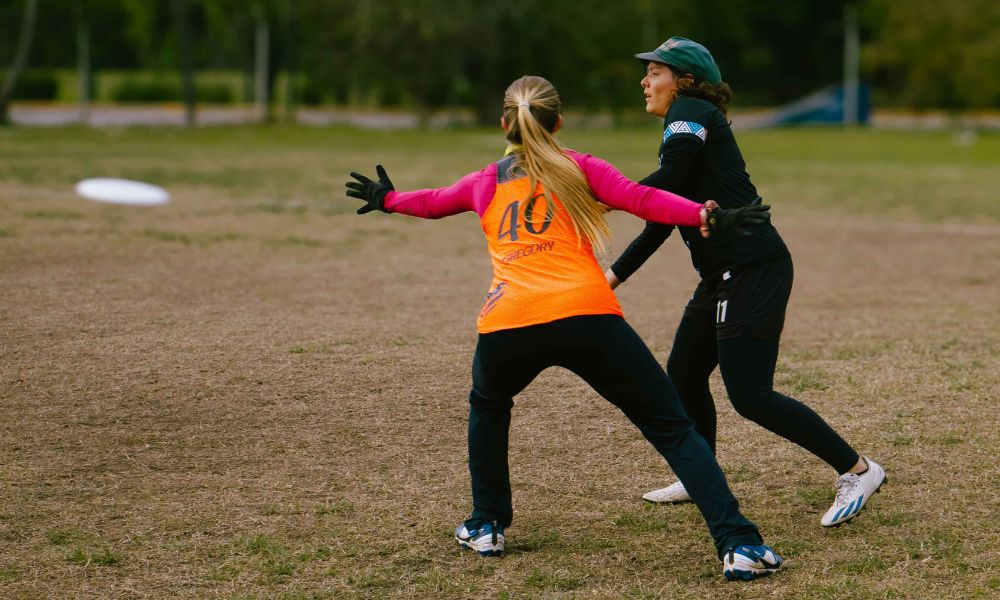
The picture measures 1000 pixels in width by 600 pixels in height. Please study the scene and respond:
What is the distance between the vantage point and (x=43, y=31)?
210 ft

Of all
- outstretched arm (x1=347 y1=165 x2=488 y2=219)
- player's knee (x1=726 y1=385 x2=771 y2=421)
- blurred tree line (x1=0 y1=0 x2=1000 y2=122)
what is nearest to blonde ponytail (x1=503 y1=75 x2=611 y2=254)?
outstretched arm (x1=347 y1=165 x2=488 y2=219)

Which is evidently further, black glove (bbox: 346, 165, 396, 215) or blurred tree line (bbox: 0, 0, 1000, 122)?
blurred tree line (bbox: 0, 0, 1000, 122)

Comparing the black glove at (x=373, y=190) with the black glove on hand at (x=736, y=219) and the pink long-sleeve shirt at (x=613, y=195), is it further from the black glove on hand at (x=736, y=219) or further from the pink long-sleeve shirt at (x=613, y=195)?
the black glove on hand at (x=736, y=219)

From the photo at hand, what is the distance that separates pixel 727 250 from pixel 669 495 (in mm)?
1238

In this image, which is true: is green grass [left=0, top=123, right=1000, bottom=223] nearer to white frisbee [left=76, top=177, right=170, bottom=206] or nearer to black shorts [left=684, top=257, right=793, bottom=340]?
white frisbee [left=76, top=177, right=170, bottom=206]

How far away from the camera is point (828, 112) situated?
5984 cm

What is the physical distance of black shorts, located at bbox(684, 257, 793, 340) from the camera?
5141 millimetres

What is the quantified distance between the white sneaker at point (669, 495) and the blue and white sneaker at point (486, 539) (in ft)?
3.17

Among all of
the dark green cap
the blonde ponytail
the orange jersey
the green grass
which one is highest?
the dark green cap

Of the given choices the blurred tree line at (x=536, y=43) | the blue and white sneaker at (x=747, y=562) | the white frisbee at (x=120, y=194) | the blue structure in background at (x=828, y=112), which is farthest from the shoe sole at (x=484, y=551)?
the blue structure in background at (x=828, y=112)

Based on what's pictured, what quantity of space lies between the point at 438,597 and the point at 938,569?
1.92 meters

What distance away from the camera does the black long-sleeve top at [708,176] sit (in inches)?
200

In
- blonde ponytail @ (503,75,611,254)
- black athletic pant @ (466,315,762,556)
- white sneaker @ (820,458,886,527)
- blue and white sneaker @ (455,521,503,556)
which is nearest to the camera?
black athletic pant @ (466,315,762,556)

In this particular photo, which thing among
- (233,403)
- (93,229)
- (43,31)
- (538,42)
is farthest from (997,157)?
(43,31)
